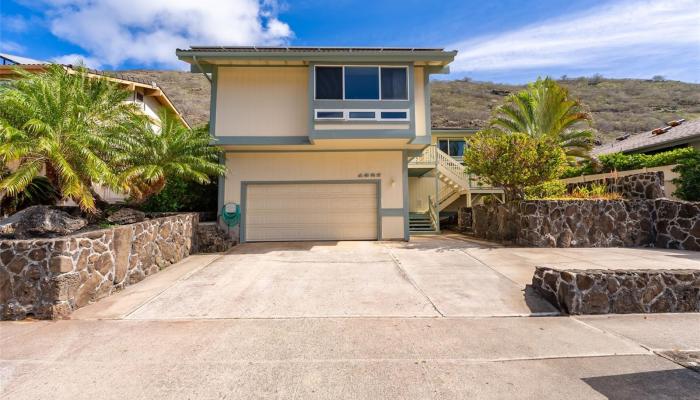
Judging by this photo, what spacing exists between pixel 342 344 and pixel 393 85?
8.96 m

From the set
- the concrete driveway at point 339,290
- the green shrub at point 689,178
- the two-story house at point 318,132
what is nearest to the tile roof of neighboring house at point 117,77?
the two-story house at point 318,132

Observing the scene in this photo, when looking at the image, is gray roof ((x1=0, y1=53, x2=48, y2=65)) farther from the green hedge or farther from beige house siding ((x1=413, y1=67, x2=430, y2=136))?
the green hedge

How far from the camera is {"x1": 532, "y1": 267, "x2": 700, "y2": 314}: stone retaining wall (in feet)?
17.0

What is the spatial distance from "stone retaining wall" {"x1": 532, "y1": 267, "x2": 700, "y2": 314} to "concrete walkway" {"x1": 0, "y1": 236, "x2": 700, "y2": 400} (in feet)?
0.69

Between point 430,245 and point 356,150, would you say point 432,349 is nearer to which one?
point 430,245

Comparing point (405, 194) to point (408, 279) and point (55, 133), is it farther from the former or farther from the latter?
point (55, 133)

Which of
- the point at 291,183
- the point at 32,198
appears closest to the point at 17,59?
the point at 32,198

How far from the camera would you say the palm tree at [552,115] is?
14391 millimetres

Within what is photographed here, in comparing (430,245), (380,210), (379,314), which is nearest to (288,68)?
(380,210)

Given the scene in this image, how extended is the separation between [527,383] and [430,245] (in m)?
7.54

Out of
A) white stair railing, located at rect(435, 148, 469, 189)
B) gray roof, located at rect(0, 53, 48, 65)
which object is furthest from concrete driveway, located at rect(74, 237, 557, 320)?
gray roof, located at rect(0, 53, 48, 65)

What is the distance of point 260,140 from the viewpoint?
1116 cm

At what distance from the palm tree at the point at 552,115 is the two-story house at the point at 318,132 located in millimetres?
5856

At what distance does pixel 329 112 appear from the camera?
416 inches
